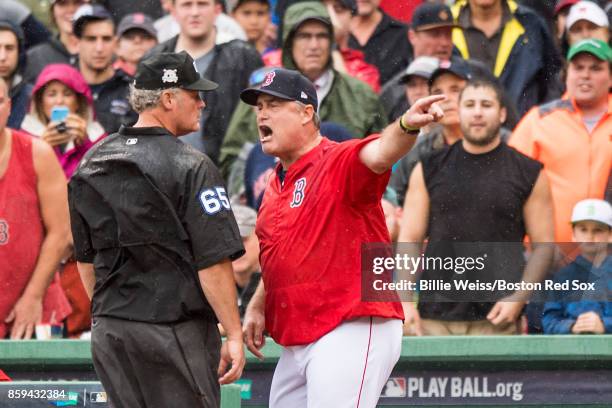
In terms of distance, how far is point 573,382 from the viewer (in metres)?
6.33

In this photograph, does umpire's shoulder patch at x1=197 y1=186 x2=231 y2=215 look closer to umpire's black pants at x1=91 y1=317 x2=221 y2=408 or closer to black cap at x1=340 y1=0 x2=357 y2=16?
umpire's black pants at x1=91 y1=317 x2=221 y2=408

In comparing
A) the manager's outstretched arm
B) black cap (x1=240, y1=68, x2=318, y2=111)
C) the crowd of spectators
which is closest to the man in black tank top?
the crowd of spectators

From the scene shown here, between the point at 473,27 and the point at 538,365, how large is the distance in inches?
129

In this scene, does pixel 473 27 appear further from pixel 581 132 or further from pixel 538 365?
pixel 538 365

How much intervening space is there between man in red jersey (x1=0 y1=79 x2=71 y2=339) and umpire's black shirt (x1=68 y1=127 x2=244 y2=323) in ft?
7.37

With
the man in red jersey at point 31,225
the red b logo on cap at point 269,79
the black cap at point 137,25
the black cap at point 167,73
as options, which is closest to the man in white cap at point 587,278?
the red b logo on cap at point 269,79

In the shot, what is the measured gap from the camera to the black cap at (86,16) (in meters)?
9.21

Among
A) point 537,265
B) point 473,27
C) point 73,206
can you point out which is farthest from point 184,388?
point 473,27

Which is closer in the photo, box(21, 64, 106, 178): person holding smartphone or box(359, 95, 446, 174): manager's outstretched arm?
box(359, 95, 446, 174): manager's outstretched arm

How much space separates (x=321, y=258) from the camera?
5.20m

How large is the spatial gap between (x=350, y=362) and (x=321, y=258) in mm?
443

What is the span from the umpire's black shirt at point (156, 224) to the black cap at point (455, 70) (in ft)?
10.8

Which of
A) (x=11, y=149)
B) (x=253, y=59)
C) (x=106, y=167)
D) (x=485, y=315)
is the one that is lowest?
(x=485, y=315)

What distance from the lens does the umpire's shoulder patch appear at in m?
5.01
